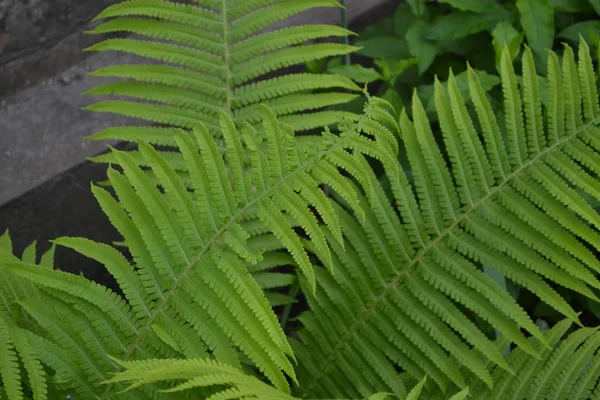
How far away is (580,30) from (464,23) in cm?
30

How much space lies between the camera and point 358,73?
5.56 ft

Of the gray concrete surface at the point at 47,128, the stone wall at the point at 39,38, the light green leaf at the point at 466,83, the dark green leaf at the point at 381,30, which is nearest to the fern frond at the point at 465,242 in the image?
the light green leaf at the point at 466,83

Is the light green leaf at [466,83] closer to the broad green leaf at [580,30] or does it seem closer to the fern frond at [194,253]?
the broad green leaf at [580,30]

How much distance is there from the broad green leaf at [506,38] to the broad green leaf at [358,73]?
0.28 m

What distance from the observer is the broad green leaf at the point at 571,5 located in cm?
172

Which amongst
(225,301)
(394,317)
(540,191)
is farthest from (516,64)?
(225,301)

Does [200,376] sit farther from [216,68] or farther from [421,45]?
[421,45]

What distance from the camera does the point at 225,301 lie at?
112 centimetres

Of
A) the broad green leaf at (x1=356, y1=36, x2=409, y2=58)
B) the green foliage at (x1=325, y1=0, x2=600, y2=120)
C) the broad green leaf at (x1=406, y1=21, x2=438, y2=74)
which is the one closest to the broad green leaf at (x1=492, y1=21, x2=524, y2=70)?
the green foliage at (x1=325, y1=0, x2=600, y2=120)

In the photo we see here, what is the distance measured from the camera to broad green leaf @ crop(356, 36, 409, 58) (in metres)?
1.85

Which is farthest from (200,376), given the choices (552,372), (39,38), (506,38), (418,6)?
(39,38)

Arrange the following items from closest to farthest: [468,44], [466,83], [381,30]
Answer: [466,83] < [468,44] < [381,30]

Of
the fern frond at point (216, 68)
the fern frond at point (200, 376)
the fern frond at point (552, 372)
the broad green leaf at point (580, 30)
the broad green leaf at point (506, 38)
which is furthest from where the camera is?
the broad green leaf at point (580, 30)

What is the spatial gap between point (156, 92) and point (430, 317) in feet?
2.47
